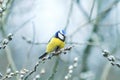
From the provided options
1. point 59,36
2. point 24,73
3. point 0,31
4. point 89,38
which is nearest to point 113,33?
point 89,38

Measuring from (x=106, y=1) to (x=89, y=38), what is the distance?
2.81 feet

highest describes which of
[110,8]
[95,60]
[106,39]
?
[110,8]

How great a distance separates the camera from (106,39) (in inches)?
253

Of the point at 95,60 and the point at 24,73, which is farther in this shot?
the point at 95,60

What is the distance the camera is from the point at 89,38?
5.91 metres

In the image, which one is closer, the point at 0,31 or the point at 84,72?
the point at 0,31

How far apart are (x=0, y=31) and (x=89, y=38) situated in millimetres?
2035

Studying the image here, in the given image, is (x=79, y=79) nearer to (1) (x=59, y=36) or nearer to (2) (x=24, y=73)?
(1) (x=59, y=36)

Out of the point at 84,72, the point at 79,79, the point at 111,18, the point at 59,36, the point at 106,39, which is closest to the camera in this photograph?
the point at 59,36

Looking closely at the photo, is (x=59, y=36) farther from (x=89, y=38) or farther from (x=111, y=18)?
(x=111, y=18)

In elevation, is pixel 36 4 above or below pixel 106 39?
above

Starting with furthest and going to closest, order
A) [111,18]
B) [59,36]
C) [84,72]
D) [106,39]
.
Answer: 1. [111,18]
2. [106,39]
3. [84,72]
4. [59,36]

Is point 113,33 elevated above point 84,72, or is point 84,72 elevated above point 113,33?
point 113,33

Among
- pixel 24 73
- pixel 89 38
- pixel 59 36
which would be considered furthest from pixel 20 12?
pixel 24 73
